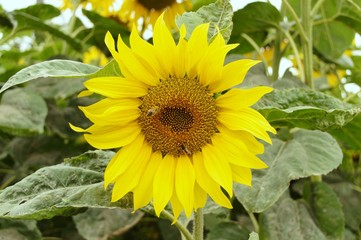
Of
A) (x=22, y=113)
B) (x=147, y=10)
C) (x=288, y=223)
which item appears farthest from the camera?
(x=147, y=10)

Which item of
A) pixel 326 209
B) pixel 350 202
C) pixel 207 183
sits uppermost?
pixel 207 183

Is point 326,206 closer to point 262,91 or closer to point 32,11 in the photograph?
point 262,91

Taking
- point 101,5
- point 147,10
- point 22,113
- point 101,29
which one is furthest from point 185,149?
point 101,5

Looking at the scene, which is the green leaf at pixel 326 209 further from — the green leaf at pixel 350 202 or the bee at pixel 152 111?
the bee at pixel 152 111

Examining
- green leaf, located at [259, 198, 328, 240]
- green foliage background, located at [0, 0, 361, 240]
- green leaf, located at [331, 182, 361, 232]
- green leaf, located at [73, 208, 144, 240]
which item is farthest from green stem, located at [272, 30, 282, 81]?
green leaf, located at [73, 208, 144, 240]

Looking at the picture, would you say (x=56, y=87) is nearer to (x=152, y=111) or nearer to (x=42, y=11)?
(x=42, y=11)

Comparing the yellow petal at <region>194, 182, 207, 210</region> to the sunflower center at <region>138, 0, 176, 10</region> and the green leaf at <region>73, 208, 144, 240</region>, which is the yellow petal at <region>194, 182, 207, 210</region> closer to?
the green leaf at <region>73, 208, 144, 240</region>
